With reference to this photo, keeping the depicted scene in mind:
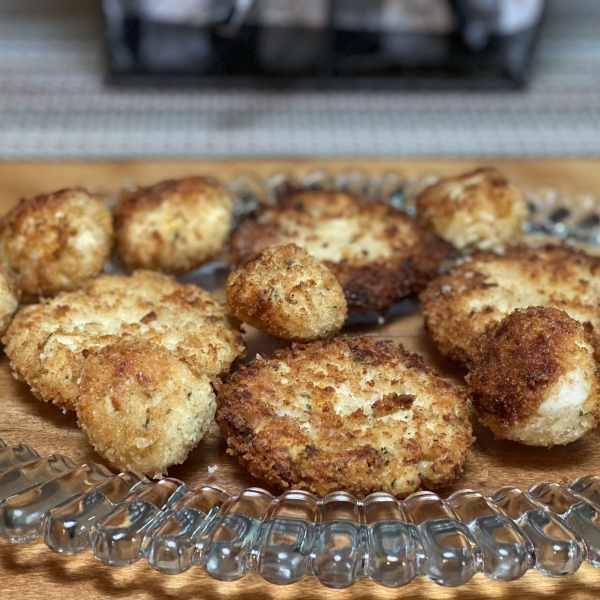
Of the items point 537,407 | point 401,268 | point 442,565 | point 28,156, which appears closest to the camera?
point 442,565

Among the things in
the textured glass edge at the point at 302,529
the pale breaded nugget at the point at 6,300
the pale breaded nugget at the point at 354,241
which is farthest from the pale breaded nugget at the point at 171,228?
the textured glass edge at the point at 302,529

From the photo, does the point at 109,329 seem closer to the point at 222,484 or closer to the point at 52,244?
the point at 52,244

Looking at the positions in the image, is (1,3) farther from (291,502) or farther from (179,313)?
(291,502)

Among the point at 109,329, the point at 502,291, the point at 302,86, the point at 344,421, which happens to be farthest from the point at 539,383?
the point at 302,86

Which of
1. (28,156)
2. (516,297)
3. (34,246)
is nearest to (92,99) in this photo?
(28,156)

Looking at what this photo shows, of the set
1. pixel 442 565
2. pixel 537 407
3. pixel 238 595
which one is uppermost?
pixel 537 407

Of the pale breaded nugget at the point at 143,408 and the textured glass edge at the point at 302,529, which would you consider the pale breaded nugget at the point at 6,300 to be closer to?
the pale breaded nugget at the point at 143,408
